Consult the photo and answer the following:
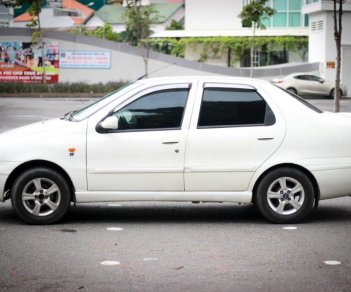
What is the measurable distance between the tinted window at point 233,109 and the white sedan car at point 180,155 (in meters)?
0.01

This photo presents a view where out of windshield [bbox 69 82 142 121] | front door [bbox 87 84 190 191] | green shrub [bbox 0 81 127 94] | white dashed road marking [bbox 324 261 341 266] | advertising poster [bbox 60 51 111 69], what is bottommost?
white dashed road marking [bbox 324 261 341 266]

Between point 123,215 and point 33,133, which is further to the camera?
point 123,215

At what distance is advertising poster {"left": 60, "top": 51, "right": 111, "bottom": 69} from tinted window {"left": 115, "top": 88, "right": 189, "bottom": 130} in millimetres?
37275

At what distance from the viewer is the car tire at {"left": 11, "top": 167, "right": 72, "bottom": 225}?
8.45 metres

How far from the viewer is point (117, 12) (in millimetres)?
102625

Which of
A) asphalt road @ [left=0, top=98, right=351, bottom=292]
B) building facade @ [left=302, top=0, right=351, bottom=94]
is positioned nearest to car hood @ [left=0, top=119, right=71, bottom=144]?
→ asphalt road @ [left=0, top=98, right=351, bottom=292]

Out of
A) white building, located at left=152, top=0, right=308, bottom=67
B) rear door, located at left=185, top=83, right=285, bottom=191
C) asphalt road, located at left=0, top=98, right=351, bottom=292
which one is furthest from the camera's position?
white building, located at left=152, top=0, right=308, bottom=67

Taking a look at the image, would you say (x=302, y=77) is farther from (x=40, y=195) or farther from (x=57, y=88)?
(x=40, y=195)

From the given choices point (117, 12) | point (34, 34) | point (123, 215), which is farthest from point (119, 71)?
point (117, 12)

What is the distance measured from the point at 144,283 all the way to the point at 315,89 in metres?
35.1

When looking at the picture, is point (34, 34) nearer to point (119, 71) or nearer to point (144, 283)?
point (119, 71)

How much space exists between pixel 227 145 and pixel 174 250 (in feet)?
5.22

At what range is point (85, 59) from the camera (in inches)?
1793

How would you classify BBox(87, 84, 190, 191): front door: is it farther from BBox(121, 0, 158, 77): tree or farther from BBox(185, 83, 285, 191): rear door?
BBox(121, 0, 158, 77): tree
